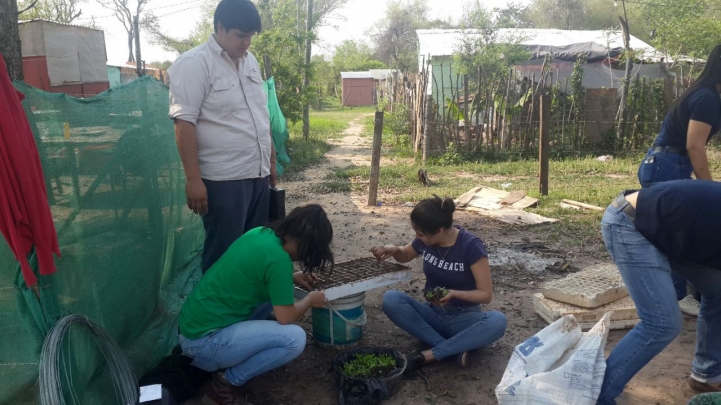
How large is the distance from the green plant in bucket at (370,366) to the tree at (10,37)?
8.68 feet

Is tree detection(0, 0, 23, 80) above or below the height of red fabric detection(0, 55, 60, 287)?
above

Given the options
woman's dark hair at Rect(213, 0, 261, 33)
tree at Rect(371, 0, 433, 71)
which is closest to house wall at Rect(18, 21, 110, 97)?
woman's dark hair at Rect(213, 0, 261, 33)

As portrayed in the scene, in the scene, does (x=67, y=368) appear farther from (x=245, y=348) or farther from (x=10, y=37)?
(x=10, y=37)

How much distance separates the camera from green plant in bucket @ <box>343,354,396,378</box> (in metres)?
3.15

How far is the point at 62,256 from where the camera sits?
8.58ft

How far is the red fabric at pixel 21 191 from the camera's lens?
7.09ft

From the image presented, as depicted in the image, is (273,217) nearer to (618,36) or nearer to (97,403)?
(97,403)

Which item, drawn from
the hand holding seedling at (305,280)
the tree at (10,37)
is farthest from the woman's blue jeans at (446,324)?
the tree at (10,37)

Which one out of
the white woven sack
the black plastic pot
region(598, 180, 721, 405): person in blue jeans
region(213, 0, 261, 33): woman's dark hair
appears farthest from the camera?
region(213, 0, 261, 33): woman's dark hair

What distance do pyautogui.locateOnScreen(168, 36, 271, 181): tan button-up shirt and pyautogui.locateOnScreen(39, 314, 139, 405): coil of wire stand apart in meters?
1.10

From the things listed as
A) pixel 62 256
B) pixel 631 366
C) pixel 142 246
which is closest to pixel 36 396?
pixel 62 256

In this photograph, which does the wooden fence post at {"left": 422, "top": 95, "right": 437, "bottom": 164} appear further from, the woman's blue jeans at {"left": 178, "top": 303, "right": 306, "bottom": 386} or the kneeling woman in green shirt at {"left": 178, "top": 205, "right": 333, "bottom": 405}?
the woman's blue jeans at {"left": 178, "top": 303, "right": 306, "bottom": 386}

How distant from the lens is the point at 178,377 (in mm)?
3145

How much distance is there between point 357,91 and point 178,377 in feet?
117
